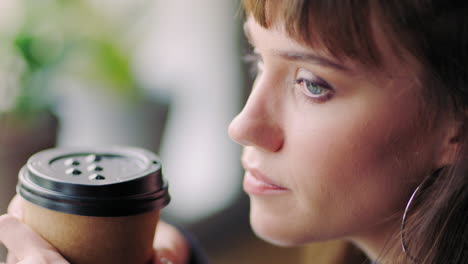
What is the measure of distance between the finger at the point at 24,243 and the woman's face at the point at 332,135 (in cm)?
28

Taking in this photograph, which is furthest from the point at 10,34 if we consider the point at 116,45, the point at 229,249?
the point at 229,249

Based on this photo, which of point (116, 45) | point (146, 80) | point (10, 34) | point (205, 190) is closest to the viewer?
point (10, 34)

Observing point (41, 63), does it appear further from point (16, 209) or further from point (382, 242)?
point (382, 242)

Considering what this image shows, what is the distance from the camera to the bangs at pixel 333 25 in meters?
0.60

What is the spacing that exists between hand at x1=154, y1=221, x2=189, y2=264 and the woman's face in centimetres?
21

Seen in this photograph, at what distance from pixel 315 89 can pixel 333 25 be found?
10cm

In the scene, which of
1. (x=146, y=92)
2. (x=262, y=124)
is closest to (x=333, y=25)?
(x=262, y=124)

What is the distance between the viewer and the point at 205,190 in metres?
1.90

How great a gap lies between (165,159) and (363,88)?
1.20m

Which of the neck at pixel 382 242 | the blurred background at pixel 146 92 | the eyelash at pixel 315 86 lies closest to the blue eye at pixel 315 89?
the eyelash at pixel 315 86

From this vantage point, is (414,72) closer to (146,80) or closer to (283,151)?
(283,151)

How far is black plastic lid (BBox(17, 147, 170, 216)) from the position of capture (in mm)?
567

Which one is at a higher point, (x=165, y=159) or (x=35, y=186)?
(x=35, y=186)

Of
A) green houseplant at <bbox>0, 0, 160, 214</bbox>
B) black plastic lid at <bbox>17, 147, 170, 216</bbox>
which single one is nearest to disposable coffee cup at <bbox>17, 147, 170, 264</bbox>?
black plastic lid at <bbox>17, 147, 170, 216</bbox>
